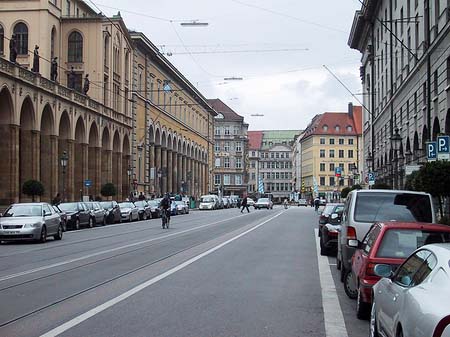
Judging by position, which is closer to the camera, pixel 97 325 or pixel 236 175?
pixel 97 325

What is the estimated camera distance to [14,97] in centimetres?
4341

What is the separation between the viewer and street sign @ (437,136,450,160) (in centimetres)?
1931

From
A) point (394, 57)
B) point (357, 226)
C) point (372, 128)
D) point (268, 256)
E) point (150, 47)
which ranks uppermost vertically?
point (150, 47)

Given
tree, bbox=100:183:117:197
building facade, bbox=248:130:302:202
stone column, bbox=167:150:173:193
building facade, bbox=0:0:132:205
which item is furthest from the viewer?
building facade, bbox=248:130:302:202

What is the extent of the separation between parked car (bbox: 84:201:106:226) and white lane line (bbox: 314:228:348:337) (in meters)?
25.3

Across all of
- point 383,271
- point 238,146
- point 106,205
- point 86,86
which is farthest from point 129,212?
point 238,146

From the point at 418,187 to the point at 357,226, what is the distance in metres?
10.1

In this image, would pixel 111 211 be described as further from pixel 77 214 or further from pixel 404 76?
pixel 404 76

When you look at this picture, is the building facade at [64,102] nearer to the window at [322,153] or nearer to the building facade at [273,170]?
the window at [322,153]

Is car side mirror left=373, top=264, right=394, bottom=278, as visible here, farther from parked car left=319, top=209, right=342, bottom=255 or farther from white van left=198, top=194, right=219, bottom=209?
white van left=198, top=194, right=219, bottom=209

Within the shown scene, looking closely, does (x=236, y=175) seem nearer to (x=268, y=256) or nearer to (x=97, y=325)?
(x=268, y=256)

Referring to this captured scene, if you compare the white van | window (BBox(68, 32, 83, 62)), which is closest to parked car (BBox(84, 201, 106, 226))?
window (BBox(68, 32, 83, 62))

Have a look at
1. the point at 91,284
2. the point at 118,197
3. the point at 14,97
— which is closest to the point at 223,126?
the point at 118,197

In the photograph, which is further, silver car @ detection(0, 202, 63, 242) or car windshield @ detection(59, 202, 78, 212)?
car windshield @ detection(59, 202, 78, 212)
